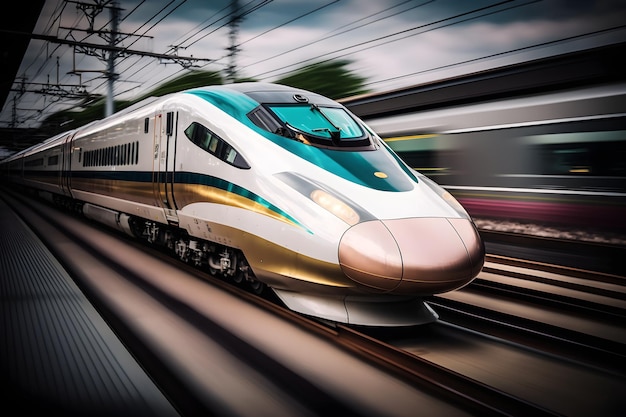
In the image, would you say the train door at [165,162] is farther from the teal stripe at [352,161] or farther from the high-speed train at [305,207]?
the teal stripe at [352,161]

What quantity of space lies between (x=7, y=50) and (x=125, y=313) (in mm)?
6107

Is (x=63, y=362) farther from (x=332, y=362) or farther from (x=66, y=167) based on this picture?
(x=66, y=167)

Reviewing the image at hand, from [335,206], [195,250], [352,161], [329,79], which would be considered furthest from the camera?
[329,79]

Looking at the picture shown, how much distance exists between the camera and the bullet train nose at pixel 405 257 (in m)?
3.87

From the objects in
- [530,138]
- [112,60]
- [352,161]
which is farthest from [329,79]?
[352,161]

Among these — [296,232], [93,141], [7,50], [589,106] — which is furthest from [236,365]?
[93,141]

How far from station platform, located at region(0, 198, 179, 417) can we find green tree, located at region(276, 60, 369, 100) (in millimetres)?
20744

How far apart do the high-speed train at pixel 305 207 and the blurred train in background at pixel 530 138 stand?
3.33 m

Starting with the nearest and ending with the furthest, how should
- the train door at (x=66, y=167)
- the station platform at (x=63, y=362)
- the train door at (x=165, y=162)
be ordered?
the station platform at (x=63, y=362)
the train door at (x=165, y=162)
the train door at (x=66, y=167)

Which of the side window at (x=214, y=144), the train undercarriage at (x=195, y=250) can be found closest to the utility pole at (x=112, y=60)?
the train undercarriage at (x=195, y=250)

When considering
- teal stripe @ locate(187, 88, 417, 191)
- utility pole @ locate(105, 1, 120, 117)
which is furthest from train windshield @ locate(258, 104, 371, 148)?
utility pole @ locate(105, 1, 120, 117)

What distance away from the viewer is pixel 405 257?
12.7ft

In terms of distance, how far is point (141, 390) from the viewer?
10.9 feet

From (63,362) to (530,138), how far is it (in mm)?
6973
